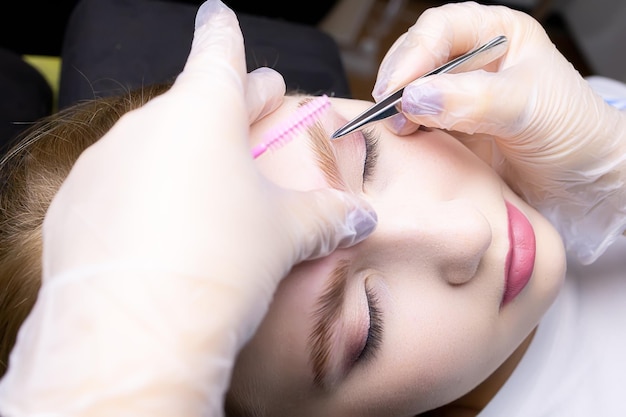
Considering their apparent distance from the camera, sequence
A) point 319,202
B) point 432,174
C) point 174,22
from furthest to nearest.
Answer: point 174,22, point 432,174, point 319,202

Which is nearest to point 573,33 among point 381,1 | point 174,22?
point 381,1

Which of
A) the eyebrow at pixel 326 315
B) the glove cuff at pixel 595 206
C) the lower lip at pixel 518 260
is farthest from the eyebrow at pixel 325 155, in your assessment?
the glove cuff at pixel 595 206

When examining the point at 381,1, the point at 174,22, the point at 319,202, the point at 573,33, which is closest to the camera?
the point at 319,202

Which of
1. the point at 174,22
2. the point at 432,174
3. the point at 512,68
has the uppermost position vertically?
the point at 512,68

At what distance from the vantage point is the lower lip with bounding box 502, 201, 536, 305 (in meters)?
0.76

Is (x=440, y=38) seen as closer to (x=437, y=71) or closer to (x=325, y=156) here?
(x=437, y=71)

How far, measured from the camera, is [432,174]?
754 mm

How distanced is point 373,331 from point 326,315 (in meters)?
0.09

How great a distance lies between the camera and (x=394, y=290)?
70 centimetres

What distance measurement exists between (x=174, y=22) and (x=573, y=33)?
1892 mm

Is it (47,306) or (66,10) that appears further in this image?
(66,10)

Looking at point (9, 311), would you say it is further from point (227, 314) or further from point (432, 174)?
point (432, 174)

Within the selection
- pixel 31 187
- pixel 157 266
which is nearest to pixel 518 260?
pixel 157 266

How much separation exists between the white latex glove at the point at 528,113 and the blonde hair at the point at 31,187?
1.39ft
